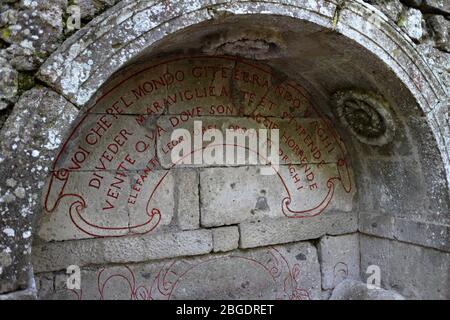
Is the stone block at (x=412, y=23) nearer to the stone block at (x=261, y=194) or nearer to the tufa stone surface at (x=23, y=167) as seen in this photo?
the stone block at (x=261, y=194)

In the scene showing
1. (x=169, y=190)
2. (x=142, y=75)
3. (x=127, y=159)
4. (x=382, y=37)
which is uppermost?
(x=382, y=37)

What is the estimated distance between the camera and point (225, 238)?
10.3ft

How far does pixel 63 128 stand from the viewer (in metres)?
2.04

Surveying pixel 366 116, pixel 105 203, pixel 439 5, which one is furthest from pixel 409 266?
pixel 105 203

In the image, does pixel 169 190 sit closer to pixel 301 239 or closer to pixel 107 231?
pixel 107 231

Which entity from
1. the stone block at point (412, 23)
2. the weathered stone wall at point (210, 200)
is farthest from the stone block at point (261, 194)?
the stone block at point (412, 23)

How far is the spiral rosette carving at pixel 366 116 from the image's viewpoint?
3041 mm

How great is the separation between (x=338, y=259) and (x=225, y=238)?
0.96m

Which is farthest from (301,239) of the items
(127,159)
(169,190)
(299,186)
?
(127,159)

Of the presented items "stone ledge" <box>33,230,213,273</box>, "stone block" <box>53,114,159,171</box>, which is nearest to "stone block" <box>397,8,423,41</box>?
"stone block" <box>53,114,159,171</box>

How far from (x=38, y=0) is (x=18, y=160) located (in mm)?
685

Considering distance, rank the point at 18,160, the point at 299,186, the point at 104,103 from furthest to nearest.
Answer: the point at 299,186 < the point at 104,103 < the point at 18,160

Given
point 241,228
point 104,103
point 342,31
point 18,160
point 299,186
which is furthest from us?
point 299,186

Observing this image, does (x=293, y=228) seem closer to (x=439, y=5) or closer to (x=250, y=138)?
(x=250, y=138)
